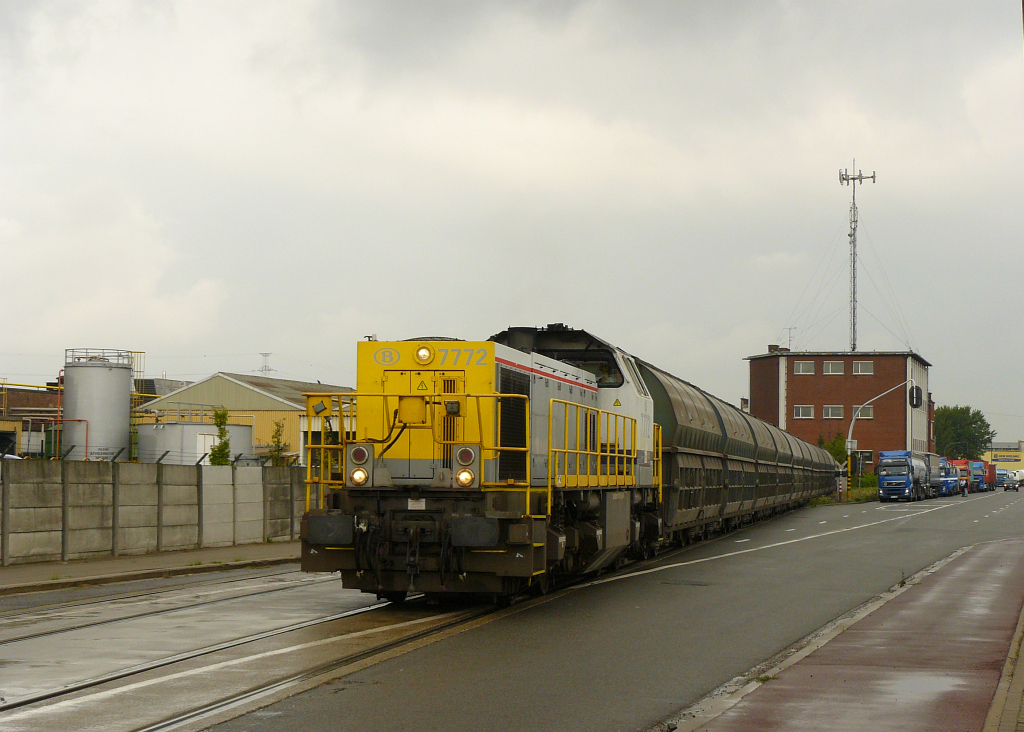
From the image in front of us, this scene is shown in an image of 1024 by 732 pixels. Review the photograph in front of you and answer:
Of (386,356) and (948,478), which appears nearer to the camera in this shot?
(386,356)

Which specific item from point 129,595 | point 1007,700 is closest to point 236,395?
point 129,595

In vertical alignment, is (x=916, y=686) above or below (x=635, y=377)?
below

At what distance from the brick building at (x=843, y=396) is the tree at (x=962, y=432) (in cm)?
8395

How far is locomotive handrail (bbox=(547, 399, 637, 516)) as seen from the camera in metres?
13.8

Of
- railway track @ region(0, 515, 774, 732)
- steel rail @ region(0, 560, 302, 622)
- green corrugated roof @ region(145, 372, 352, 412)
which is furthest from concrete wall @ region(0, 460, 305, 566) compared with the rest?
green corrugated roof @ region(145, 372, 352, 412)

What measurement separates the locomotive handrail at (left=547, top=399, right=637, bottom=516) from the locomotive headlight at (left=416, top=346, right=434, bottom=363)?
1606 mm

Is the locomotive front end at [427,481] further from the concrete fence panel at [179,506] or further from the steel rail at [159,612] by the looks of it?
the concrete fence panel at [179,506]

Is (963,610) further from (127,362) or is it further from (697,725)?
(127,362)

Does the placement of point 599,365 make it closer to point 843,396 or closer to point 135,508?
point 135,508

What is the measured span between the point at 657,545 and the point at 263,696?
52.5ft

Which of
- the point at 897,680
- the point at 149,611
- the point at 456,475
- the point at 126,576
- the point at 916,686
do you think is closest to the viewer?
the point at 916,686

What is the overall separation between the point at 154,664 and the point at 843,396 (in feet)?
287

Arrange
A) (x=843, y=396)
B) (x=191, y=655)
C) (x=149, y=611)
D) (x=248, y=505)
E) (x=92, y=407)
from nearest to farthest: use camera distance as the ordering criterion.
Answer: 1. (x=191, y=655)
2. (x=149, y=611)
3. (x=248, y=505)
4. (x=92, y=407)
5. (x=843, y=396)

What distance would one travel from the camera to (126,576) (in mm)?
17625
